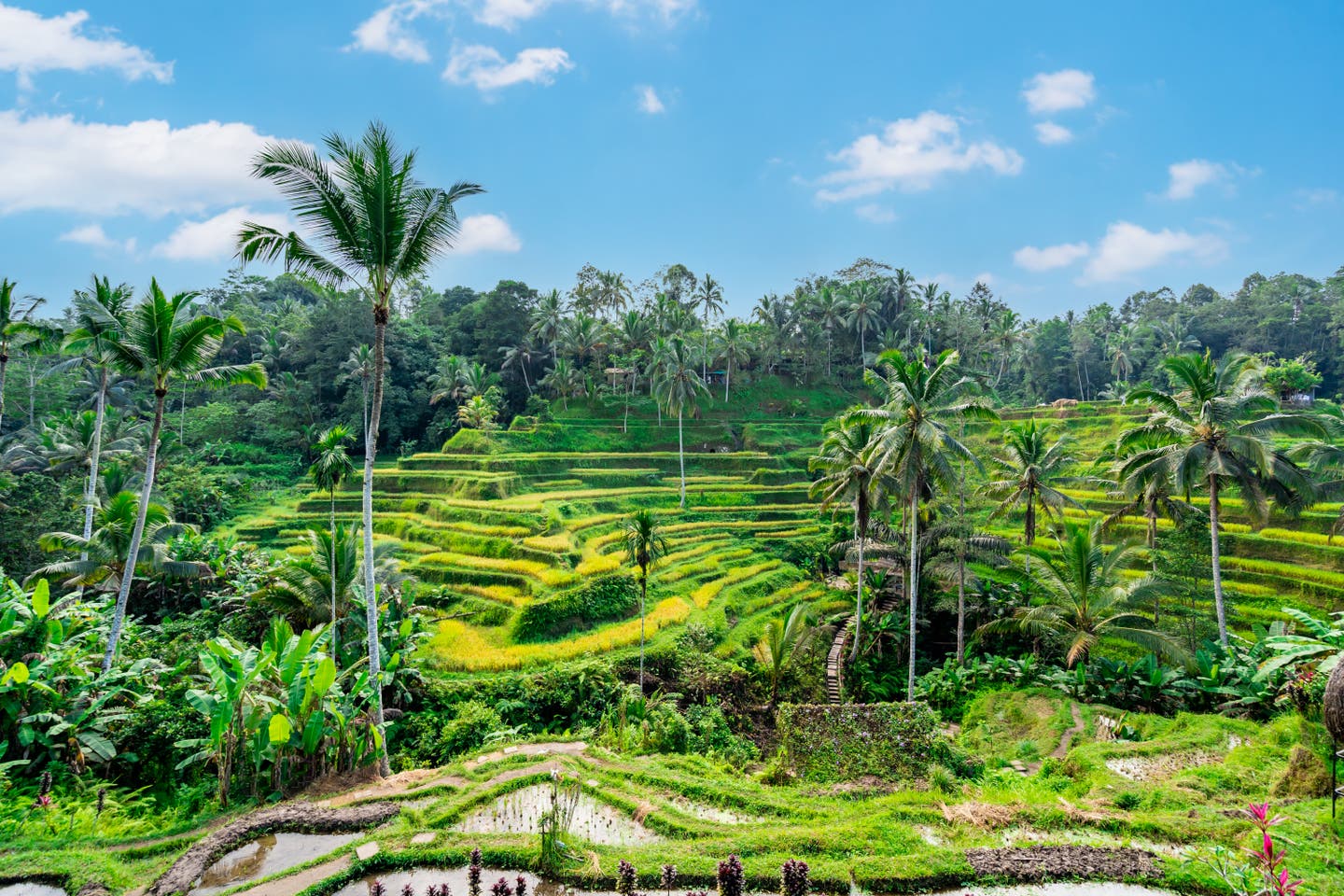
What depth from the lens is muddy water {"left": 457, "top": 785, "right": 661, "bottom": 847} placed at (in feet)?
27.1

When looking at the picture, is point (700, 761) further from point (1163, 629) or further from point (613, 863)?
point (1163, 629)

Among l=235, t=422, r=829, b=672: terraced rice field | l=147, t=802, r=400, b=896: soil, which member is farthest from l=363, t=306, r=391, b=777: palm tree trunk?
l=235, t=422, r=829, b=672: terraced rice field

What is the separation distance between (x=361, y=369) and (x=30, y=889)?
36.4 meters

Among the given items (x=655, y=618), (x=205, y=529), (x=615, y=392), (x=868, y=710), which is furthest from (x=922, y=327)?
(x=205, y=529)

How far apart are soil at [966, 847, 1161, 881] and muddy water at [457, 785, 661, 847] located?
3.92m

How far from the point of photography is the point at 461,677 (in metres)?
15.7

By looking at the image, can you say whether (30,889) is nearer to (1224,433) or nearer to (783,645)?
(783,645)

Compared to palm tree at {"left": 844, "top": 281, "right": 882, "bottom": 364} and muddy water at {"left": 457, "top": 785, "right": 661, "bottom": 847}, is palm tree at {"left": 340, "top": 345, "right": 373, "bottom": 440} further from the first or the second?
palm tree at {"left": 844, "top": 281, "right": 882, "bottom": 364}

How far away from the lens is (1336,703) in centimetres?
742

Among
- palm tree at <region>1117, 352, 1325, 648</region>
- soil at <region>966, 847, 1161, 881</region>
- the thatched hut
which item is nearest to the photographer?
soil at <region>966, 847, 1161, 881</region>

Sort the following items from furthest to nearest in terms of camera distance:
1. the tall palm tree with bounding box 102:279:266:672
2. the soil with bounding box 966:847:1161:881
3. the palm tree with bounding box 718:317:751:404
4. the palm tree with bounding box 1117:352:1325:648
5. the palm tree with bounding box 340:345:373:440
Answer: the palm tree with bounding box 718:317:751:404 → the palm tree with bounding box 340:345:373:440 → the palm tree with bounding box 1117:352:1325:648 → the tall palm tree with bounding box 102:279:266:672 → the soil with bounding box 966:847:1161:881

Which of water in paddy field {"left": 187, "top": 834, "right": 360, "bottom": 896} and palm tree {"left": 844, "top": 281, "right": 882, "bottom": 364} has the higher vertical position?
palm tree {"left": 844, "top": 281, "right": 882, "bottom": 364}

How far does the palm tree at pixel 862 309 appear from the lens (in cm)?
5278

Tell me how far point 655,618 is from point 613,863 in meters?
12.5
